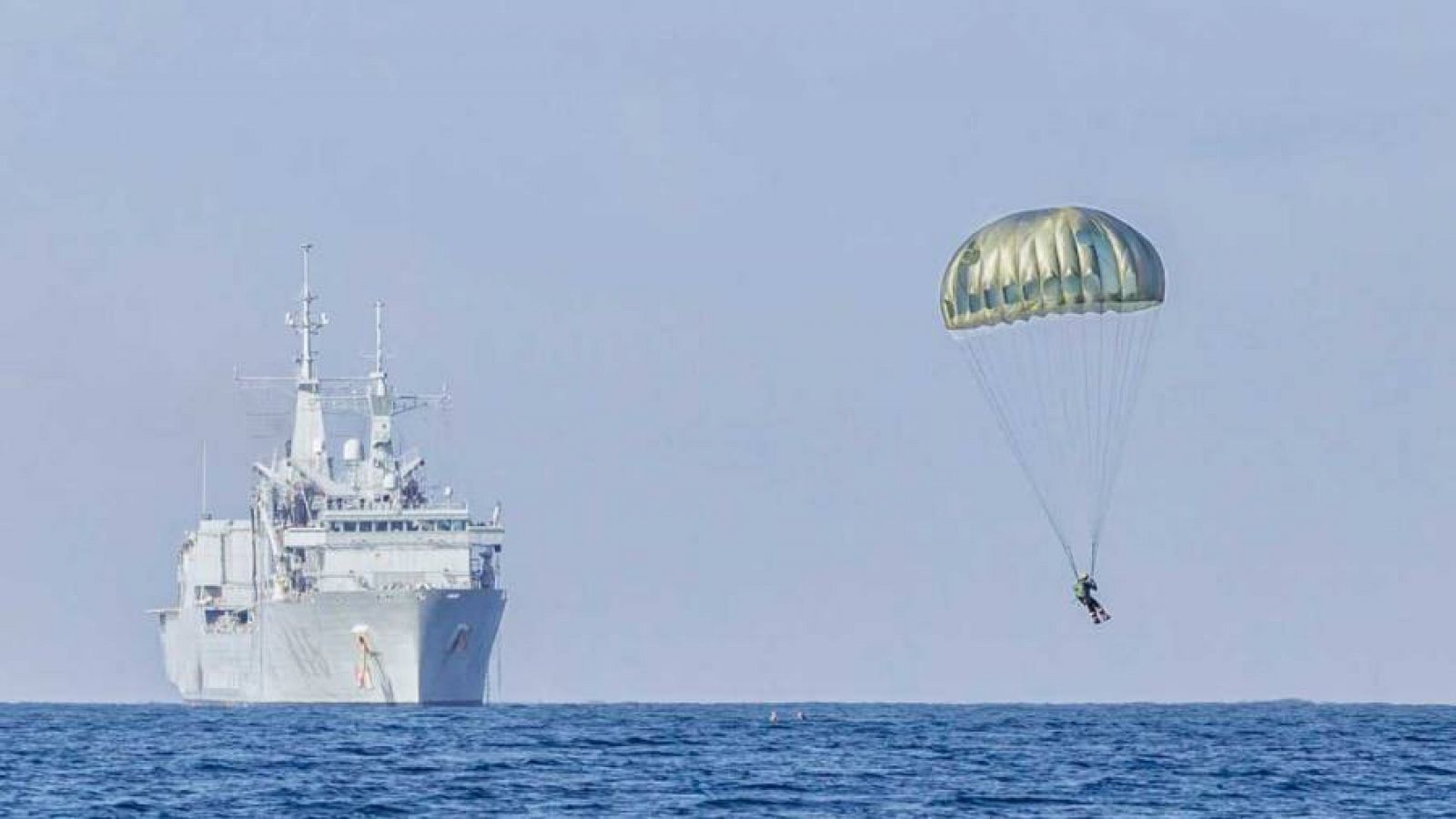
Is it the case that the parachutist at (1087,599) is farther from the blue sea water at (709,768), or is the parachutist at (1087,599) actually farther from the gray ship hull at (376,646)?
the gray ship hull at (376,646)

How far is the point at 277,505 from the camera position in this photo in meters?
154

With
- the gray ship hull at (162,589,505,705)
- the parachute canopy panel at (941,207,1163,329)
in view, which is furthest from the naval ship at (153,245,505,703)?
the parachute canopy panel at (941,207,1163,329)

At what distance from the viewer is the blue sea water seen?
227ft

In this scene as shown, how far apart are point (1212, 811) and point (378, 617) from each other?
75.7 m

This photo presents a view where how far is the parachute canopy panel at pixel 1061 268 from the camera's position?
7044 centimetres

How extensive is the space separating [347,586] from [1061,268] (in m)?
77.5

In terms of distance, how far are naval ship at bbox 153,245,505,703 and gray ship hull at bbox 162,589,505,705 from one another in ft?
0.19

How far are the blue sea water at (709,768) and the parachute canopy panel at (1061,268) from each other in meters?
11.3

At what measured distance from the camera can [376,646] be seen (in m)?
139

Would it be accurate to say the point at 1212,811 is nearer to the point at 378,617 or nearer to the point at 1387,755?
the point at 1387,755

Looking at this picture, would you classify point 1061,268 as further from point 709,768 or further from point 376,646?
point 376,646

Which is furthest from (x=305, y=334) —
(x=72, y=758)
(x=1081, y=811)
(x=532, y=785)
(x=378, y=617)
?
(x=1081, y=811)

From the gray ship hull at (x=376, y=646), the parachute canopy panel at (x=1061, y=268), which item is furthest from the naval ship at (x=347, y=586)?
the parachute canopy panel at (x=1061, y=268)

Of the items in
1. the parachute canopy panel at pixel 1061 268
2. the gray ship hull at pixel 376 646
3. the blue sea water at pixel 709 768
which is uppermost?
the parachute canopy panel at pixel 1061 268
